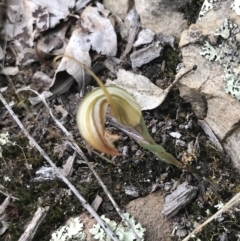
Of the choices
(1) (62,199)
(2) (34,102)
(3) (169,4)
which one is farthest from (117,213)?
(3) (169,4)

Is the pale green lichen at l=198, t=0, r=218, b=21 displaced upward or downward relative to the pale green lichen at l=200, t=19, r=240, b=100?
upward

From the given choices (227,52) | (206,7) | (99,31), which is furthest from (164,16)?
(227,52)

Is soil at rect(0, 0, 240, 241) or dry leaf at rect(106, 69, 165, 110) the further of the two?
dry leaf at rect(106, 69, 165, 110)

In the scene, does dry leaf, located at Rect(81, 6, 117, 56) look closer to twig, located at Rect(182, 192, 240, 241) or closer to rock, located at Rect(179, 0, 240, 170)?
rock, located at Rect(179, 0, 240, 170)

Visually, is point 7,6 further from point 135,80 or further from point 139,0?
point 135,80

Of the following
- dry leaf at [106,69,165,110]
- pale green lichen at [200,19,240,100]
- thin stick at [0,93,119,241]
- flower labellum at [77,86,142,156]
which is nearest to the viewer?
flower labellum at [77,86,142,156]

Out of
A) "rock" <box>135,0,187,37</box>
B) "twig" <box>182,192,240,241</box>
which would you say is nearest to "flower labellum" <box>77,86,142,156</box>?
"twig" <box>182,192,240,241</box>

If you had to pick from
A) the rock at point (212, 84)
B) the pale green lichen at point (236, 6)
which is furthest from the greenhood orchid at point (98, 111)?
the pale green lichen at point (236, 6)
